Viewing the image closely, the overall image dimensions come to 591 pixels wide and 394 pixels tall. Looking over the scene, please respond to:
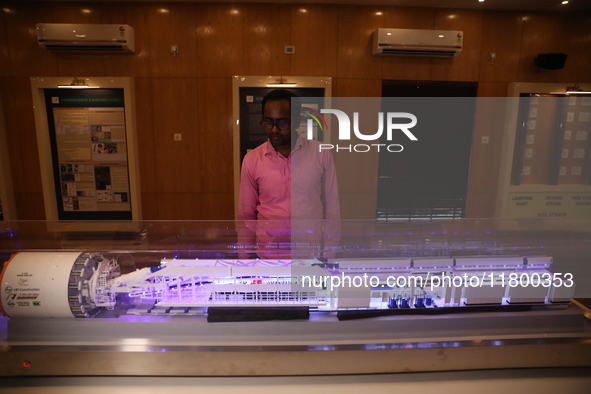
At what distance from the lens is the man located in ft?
Result: 6.68

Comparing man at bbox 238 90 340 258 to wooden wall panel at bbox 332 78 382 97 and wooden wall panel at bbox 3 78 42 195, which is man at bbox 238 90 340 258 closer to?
wooden wall panel at bbox 332 78 382 97

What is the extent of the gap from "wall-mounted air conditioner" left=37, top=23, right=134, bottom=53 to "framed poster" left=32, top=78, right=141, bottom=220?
1.29 feet

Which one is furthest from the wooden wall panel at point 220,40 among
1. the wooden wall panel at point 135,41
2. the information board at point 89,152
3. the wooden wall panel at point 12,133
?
the wooden wall panel at point 12,133

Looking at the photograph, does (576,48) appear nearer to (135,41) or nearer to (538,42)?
(538,42)

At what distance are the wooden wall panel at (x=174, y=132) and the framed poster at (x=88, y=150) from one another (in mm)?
292

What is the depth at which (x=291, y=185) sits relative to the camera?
2.11 meters

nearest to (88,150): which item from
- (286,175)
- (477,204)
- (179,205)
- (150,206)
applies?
(150,206)

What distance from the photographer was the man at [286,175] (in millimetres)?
2037

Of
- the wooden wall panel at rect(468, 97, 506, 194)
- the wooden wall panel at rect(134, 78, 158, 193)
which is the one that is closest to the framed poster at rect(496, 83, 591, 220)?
the wooden wall panel at rect(468, 97, 506, 194)

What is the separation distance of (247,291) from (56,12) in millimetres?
4478

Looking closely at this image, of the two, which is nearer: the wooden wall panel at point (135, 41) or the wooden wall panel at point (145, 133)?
the wooden wall panel at point (135, 41)

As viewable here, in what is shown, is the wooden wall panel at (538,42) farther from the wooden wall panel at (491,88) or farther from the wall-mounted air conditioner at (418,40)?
the wall-mounted air conditioner at (418,40)

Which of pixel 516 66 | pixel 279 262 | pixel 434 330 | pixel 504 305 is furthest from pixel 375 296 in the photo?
pixel 516 66

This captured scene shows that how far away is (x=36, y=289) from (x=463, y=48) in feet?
15.3
